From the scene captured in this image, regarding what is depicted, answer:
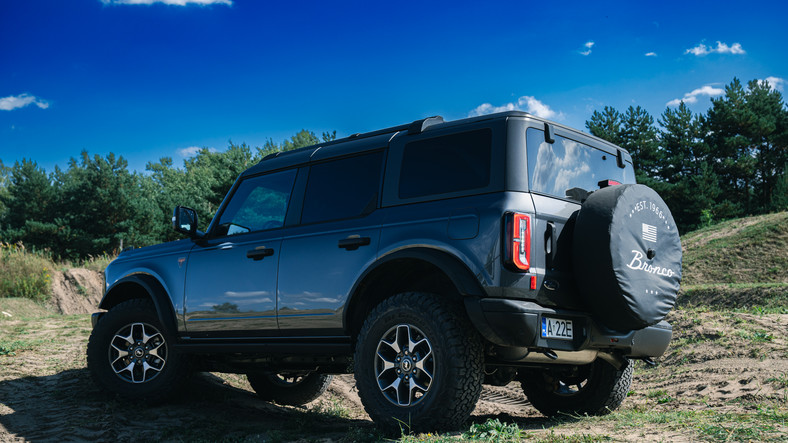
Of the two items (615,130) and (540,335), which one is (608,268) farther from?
(615,130)

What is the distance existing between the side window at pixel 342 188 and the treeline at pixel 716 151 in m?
32.8

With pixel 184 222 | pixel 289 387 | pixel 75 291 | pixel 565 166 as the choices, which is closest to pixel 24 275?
pixel 75 291

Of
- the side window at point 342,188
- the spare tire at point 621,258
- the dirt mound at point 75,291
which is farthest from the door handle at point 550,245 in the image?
the dirt mound at point 75,291

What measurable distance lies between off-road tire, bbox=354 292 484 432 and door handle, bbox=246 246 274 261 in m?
1.28

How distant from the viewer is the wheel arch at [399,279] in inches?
172

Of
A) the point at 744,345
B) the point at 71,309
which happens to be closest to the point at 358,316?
the point at 744,345

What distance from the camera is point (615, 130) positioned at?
129 ft

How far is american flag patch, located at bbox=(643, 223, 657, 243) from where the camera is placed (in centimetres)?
443

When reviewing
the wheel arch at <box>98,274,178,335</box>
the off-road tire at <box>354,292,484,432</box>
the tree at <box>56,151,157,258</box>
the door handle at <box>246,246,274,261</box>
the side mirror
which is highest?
the tree at <box>56,151,157,258</box>

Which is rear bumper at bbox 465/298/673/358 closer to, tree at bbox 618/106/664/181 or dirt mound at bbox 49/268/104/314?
dirt mound at bbox 49/268/104/314

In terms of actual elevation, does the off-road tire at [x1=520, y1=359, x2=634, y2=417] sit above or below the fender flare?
below

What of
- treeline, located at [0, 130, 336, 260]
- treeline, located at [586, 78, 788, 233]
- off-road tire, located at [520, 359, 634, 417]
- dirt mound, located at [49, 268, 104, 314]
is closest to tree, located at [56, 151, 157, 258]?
treeline, located at [0, 130, 336, 260]

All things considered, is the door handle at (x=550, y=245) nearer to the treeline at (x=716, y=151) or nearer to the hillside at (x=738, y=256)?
the hillside at (x=738, y=256)

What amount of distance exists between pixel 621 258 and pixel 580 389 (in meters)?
1.84
